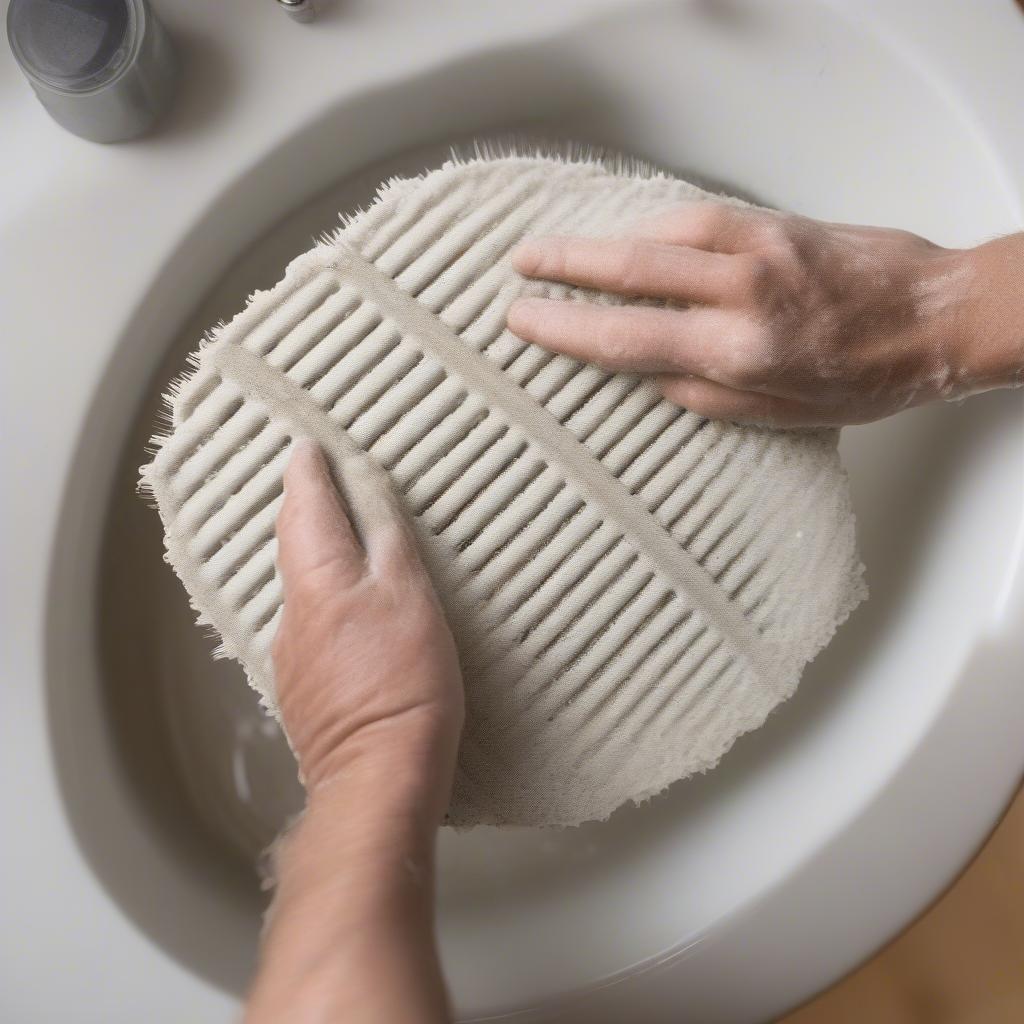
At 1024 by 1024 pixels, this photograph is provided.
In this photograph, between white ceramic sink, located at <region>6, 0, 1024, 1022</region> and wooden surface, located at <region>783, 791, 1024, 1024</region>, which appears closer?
white ceramic sink, located at <region>6, 0, 1024, 1022</region>

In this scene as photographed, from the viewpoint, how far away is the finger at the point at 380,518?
0.52 metres

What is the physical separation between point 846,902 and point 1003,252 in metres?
0.43

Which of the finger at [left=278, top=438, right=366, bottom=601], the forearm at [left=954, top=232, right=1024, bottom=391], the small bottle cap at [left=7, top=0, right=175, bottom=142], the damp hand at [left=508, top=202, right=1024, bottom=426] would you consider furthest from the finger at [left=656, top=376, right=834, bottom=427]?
the small bottle cap at [left=7, top=0, right=175, bottom=142]

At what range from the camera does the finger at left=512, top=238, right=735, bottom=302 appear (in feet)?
1.83

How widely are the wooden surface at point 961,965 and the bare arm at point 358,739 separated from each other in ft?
2.50

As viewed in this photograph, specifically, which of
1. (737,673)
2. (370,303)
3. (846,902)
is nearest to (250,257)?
(370,303)

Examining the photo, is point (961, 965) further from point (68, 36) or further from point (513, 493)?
point (68, 36)

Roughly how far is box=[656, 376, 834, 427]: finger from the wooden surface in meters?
0.68

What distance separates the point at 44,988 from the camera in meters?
0.56

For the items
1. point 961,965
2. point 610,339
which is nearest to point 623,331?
point 610,339

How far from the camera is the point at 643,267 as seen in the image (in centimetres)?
56

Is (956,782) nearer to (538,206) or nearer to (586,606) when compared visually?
(586,606)

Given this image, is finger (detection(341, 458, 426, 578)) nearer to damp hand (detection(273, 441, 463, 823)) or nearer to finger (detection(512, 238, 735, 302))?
damp hand (detection(273, 441, 463, 823))

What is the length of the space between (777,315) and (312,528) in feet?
0.99
